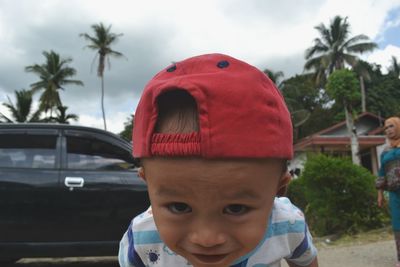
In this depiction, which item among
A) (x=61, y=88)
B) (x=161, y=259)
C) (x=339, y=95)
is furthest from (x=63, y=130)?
(x=61, y=88)

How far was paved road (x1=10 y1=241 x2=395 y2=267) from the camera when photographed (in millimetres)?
4746

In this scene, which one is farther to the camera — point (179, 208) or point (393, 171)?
point (393, 171)

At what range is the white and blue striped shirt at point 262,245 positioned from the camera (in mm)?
1502

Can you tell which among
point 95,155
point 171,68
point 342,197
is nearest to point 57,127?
point 95,155

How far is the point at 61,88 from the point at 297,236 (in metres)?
42.5

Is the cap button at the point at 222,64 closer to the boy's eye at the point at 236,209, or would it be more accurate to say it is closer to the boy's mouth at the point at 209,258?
the boy's eye at the point at 236,209

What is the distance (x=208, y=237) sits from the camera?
41.9 inches

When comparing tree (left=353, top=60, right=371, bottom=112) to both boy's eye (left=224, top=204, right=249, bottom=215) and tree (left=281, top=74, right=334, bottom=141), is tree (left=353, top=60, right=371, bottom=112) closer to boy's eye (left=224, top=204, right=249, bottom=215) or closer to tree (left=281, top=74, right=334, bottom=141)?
tree (left=281, top=74, right=334, bottom=141)

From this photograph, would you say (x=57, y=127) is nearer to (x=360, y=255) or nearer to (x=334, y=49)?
(x=360, y=255)

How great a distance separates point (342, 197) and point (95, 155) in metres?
4.23

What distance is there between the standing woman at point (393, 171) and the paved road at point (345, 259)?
1.40 feet

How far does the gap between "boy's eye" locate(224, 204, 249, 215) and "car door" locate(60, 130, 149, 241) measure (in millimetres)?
3361

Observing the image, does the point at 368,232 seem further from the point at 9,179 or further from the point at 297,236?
the point at 297,236

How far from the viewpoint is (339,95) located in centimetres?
1500
